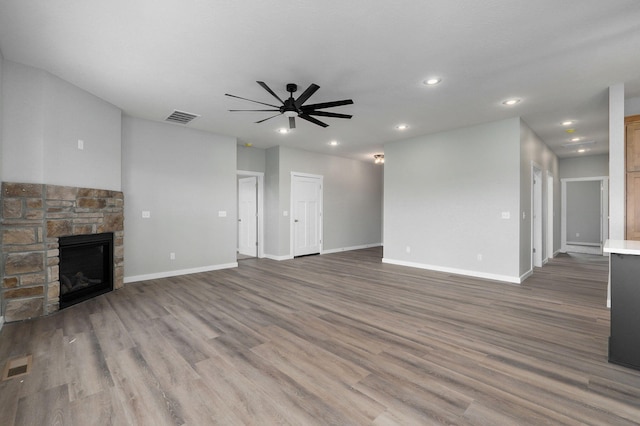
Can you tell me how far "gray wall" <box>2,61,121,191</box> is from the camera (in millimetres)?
3164

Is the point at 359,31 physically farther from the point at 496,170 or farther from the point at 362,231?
the point at 362,231

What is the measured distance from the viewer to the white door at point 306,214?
24.0ft

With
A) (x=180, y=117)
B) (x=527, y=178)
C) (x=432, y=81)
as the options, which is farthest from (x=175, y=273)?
(x=527, y=178)

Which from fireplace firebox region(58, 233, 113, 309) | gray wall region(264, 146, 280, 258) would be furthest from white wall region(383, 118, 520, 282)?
fireplace firebox region(58, 233, 113, 309)

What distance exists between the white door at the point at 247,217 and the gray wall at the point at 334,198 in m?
0.41

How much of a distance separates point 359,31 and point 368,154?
5.56 metres

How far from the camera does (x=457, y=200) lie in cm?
554

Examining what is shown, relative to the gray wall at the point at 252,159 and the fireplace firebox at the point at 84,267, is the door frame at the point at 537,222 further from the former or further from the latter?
the fireplace firebox at the point at 84,267

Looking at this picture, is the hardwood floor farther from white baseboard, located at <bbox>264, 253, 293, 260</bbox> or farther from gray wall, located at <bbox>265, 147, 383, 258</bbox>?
gray wall, located at <bbox>265, 147, 383, 258</bbox>

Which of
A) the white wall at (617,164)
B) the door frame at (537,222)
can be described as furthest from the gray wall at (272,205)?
the white wall at (617,164)

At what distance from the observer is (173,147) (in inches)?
210

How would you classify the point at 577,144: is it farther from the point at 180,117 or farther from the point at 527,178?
the point at 180,117

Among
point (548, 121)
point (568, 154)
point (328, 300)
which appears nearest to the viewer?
point (328, 300)

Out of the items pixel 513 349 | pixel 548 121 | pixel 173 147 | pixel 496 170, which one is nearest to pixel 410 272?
pixel 496 170
